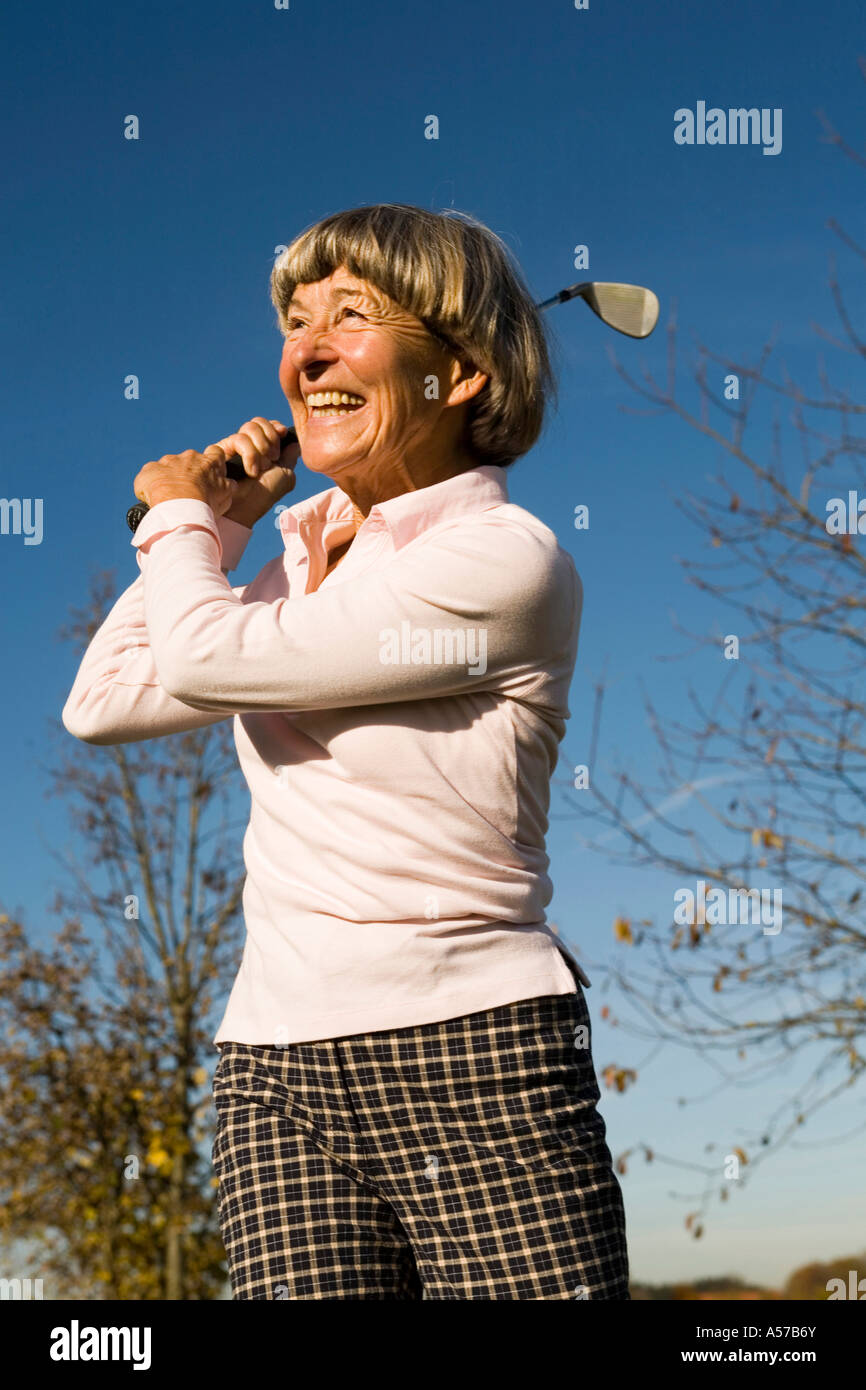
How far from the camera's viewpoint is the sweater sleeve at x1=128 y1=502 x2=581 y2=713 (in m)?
1.57

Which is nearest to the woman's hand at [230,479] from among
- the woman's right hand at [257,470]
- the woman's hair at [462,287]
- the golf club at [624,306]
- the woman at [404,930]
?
the woman's right hand at [257,470]

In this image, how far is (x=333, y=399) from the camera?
185 centimetres

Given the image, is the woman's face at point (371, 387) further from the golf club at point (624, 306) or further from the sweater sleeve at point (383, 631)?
the golf club at point (624, 306)

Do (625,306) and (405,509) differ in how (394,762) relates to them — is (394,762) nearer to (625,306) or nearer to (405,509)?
(405,509)

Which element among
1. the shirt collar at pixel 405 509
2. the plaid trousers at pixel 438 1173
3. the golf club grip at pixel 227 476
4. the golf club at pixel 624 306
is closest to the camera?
the plaid trousers at pixel 438 1173

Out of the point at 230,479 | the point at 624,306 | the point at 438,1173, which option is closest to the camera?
the point at 438,1173

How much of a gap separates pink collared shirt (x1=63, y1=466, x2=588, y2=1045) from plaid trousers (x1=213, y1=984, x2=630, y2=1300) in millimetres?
46

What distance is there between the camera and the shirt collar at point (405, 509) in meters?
1.78

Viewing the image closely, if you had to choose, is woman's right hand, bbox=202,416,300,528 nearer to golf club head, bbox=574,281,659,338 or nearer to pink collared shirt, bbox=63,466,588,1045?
pink collared shirt, bbox=63,466,588,1045

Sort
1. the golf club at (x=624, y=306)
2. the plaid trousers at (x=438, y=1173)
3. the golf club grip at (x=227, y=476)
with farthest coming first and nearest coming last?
the golf club at (x=624, y=306)
the golf club grip at (x=227, y=476)
the plaid trousers at (x=438, y=1173)

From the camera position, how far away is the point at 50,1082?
7422 millimetres

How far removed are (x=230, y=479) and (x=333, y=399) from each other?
0.24 meters

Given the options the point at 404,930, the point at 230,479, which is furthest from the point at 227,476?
the point at 404,930
